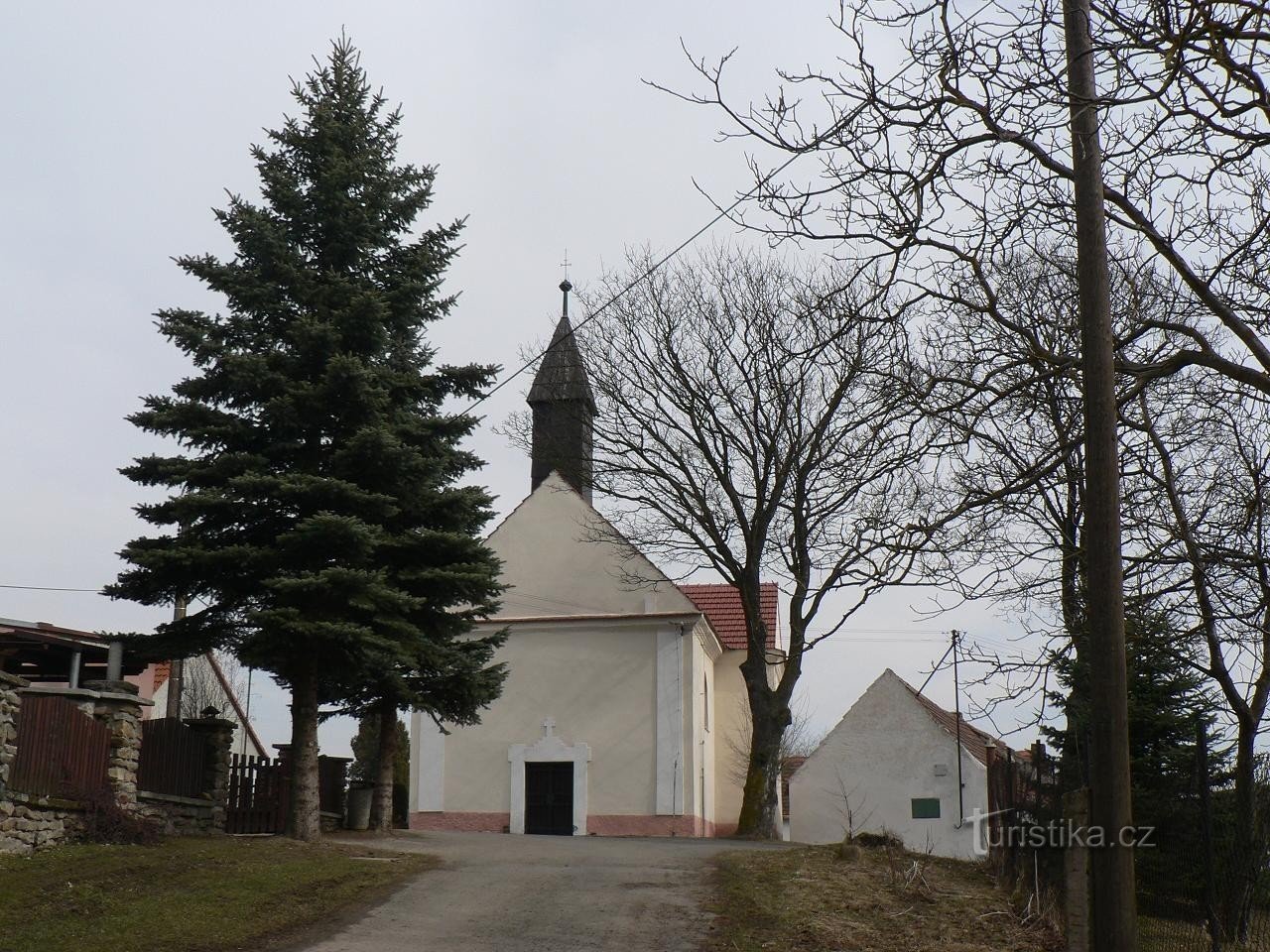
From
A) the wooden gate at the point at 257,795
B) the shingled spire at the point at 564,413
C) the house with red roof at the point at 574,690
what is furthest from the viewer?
the shingled spire at the point at 564,413

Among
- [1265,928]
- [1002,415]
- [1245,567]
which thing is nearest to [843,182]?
[1002,415]

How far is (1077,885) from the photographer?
30.8ft

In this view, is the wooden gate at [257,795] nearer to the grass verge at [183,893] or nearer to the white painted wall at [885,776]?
the grass verge at [183,893]

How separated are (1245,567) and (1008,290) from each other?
10.3ft

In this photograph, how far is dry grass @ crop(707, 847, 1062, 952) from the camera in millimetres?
12398

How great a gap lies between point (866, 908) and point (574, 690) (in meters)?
19.0

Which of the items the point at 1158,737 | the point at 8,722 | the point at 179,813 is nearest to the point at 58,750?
the point at 8,722

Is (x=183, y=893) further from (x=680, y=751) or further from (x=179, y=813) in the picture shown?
(x=680, y=751)

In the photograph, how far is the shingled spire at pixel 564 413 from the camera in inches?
1289

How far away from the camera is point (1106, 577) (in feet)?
24.5

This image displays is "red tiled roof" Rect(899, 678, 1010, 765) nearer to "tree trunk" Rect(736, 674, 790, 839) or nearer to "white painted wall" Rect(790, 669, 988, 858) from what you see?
"white painted wall" Rect(790, 669, 988, 858)

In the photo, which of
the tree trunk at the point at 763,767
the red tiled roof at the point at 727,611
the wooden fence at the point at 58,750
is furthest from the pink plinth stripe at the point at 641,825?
the wooden fence at the point at 58,750

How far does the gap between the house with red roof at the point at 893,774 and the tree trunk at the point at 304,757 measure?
72.1 ft

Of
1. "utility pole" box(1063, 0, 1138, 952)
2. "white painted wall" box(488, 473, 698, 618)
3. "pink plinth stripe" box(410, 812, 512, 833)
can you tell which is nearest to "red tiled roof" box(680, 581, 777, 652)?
"white painted wall" box(488, 473, 698, 618)
